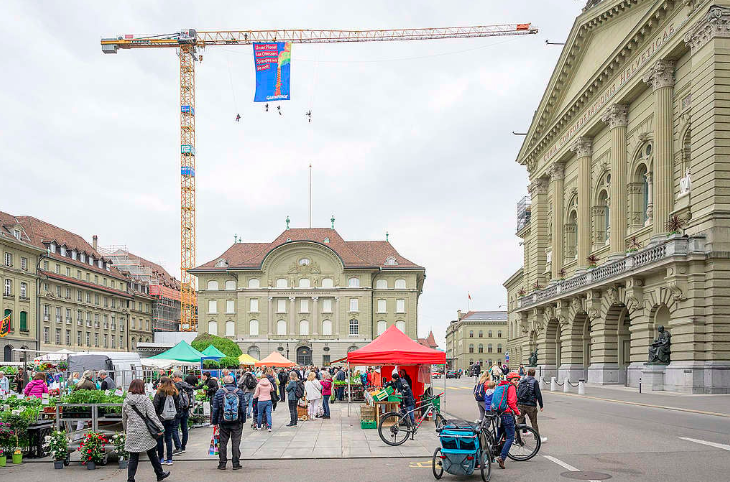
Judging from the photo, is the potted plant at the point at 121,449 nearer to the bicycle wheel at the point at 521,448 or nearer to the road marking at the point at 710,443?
the bicycle wheel at the point at 521,448

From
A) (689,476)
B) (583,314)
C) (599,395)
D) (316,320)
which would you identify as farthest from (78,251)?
(689,476)

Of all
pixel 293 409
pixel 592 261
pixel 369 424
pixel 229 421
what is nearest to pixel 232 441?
pixel 229 421

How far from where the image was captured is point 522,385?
56.2 feet

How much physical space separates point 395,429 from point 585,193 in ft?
113

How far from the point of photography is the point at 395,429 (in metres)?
18.2

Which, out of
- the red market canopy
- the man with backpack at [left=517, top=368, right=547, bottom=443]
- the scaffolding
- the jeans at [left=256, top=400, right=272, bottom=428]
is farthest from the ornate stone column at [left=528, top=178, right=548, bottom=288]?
the scaffolding

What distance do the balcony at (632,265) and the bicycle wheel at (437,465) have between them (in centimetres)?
2295

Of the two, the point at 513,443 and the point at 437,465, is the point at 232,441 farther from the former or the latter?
the point at 513,443

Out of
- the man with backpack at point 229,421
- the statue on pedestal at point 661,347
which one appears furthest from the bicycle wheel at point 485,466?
the statue on pedestal at point 661,347

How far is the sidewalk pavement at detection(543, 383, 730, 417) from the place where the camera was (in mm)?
25277

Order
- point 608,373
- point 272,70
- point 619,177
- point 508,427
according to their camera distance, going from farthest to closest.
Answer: point 272,70 → point 608,373 → point 619,177 → point 508,427

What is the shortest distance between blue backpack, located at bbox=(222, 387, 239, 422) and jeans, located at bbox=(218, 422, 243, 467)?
19 cm

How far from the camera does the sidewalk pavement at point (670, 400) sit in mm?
25277

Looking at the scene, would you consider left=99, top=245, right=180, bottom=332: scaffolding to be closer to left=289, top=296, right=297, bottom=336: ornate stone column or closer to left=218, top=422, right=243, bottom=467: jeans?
left=289, top=296, right=297, bottom=336: ornate stone column
